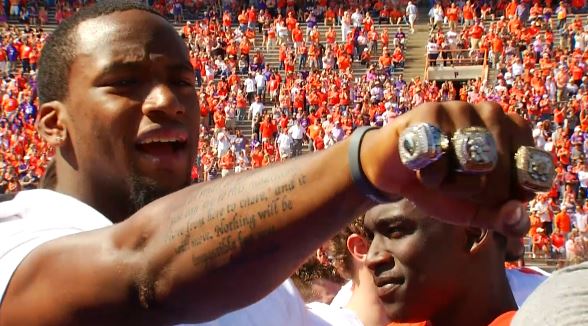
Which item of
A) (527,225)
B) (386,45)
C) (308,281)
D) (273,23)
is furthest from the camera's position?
(273,23)

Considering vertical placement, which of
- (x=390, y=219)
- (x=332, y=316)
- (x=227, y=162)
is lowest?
(x=227, y=162)

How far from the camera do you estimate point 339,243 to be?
3.35 meters

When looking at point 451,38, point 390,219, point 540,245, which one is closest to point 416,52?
point 451,38

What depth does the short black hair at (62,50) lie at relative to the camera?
223cm

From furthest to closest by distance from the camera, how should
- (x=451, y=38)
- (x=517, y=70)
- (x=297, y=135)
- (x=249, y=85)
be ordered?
(x=451, y=38)
(x=249, y=85)
(x=517, y=70)
(x=297, y=135)

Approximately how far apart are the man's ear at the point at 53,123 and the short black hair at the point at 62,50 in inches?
0.9

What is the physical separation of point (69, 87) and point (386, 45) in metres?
22.7

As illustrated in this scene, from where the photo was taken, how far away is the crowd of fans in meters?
17.4

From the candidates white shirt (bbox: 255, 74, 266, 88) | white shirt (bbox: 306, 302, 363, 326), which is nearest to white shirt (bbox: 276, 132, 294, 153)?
white shirt (bbox: 255, 74, 266, 88)

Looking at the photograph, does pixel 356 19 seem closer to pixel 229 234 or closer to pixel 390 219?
pixel 390 219

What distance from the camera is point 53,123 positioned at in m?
2.27

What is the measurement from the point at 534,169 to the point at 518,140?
0.06 m

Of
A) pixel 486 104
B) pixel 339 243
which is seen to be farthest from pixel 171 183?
pixel 339 243

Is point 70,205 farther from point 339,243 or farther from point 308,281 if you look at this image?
point 308,281
